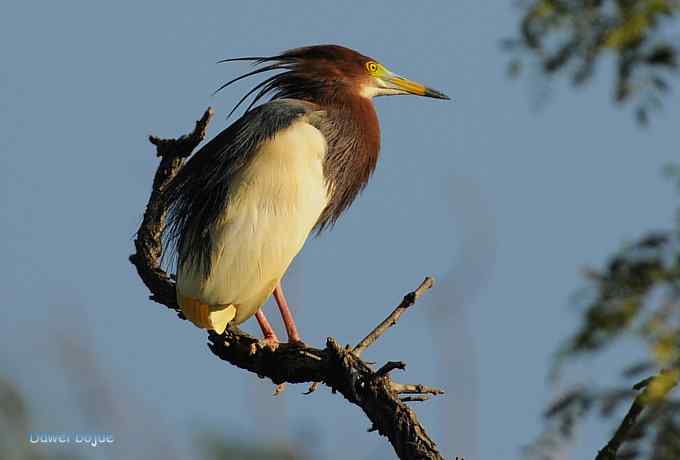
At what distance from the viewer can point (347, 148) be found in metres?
4.70

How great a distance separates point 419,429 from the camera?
2.76m

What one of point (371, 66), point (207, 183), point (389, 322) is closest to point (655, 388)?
point (389, 322)

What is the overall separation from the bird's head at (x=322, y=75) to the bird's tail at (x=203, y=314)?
1260 millimetres

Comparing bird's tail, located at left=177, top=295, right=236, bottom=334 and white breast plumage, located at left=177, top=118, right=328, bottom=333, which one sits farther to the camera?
white breast plumage, located at left=177, top=118, right=328, bottom=333

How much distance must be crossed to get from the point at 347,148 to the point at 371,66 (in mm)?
683

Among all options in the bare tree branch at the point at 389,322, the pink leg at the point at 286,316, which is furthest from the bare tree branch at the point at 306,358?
the pink leg at the point at 286,316

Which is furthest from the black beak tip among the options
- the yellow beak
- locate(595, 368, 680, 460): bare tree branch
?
locate(595, 368, 680, 460): bare tree branch

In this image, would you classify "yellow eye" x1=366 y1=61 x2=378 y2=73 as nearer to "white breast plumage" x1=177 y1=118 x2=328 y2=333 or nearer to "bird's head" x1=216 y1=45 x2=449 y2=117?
"bird's head" x1=216 y1=45 x2=449 y2=117

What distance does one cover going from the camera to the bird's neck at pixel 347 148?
4652 mm

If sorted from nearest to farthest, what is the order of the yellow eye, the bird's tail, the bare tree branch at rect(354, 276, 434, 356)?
1. the bare tree branch at rect(354, 276, 434, 356)
2. the bird's tail
3. the yellow eye

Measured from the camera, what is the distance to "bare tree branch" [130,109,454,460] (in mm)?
2820

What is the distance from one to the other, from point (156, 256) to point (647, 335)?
10.1 ft

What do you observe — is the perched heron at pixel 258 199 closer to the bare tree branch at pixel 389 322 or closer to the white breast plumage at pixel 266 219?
the white breast plumage at pixel 266 219

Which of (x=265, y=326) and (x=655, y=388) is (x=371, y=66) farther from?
(x=655, y=388)
